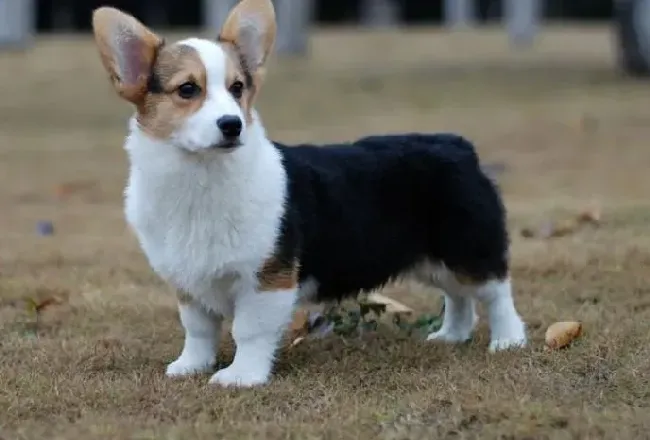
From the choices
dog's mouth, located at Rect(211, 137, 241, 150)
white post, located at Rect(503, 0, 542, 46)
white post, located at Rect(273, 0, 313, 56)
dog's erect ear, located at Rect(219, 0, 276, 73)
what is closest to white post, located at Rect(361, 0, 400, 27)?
white post, located at Rect(503, 0, 542, 46)

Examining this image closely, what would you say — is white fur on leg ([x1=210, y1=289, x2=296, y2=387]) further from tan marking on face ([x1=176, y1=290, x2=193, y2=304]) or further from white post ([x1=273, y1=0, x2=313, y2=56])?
white post ([x1=273, y1=0, x2=313, y2=56])

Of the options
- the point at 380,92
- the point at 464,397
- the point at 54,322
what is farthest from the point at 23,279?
the point at 380,92

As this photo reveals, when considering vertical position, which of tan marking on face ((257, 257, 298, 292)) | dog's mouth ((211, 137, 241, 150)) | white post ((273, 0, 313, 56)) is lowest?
white post ((273, 0, 313, 56))

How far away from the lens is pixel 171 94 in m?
3.81

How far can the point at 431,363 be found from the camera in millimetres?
4215

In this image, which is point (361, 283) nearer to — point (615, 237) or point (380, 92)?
point (615, 237)

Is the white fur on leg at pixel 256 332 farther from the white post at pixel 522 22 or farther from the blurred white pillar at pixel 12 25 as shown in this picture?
the white post at pixel 522 22

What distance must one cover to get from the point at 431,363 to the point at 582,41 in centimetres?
2645

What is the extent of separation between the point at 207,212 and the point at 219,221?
52mm

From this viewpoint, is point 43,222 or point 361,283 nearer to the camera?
point 361,283

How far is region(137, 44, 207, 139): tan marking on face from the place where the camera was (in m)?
3.76

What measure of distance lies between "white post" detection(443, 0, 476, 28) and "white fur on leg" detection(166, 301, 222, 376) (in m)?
37.4

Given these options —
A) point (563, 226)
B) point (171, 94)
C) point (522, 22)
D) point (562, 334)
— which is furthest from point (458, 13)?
point (171, 94)

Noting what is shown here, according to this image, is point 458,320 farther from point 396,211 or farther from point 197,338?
point 197,338
